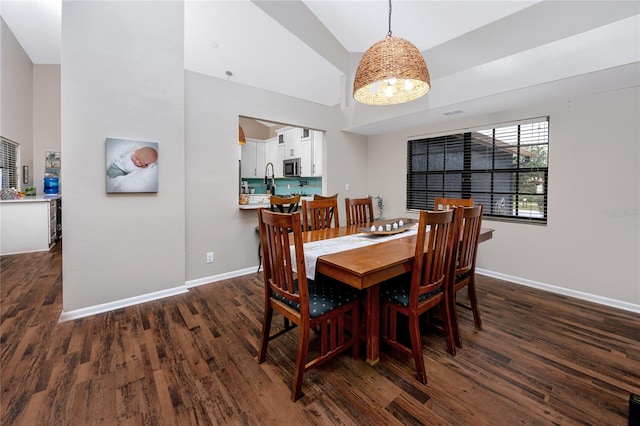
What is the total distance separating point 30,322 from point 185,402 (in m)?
1.94

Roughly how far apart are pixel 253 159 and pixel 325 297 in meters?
5.83

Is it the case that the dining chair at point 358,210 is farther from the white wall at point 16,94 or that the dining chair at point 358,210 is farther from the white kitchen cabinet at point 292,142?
the white wall at point 16,94

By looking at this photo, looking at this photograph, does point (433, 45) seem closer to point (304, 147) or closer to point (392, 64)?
point (392, 64)

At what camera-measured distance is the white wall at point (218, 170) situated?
316 cm

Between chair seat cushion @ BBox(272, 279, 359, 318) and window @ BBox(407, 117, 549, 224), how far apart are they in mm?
2807

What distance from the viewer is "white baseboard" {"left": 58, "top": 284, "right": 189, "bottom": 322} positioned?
2.44m

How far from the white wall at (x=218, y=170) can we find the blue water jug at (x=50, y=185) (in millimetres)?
5068

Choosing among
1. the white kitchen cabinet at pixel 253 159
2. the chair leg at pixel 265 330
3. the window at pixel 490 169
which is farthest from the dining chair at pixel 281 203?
the white kitchen cabinet at pixel 253 159

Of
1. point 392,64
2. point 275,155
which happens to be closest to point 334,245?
point 392,64

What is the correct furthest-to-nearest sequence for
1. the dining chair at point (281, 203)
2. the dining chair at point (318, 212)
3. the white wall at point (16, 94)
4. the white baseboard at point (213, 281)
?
1. the white wall at point (16, 94)
2. the dining chair at point (281, 203)
3. the dining chair at point (318, 212)
4. the white baseboard at point (213, 281)

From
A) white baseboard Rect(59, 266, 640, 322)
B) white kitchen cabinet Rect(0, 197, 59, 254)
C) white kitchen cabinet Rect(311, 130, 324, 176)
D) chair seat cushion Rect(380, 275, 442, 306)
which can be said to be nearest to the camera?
chair seat cushion Rect(380, 275, 442, 306)

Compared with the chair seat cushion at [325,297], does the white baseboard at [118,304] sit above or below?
below

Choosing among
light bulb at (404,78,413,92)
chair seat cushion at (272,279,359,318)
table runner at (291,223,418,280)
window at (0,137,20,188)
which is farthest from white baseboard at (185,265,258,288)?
window at (0,137,20,188)

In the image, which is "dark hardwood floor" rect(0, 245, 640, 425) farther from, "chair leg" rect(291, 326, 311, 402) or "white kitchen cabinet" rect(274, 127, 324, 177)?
"white kitchen cabinet" rect(274, 127, 324, 177)
